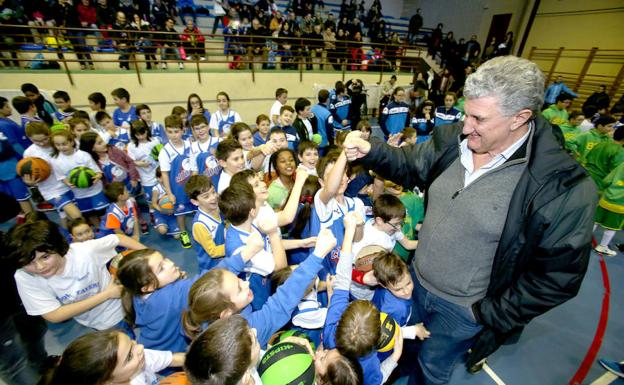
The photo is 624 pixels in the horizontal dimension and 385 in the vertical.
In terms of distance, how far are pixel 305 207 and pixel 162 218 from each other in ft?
10.1

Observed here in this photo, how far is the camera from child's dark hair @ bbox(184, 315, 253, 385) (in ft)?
3.95

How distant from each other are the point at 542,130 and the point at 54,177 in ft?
17.5

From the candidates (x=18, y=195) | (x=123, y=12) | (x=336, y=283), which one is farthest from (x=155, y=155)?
(x=123, y=12)

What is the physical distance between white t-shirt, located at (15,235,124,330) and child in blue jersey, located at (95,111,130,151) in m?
3.52

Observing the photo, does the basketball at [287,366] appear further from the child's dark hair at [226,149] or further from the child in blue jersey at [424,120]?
the child in blue jersey at [424,120]

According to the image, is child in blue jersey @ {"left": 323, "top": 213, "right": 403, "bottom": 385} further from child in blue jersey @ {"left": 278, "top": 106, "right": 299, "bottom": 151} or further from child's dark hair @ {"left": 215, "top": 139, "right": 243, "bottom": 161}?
child in blue jersey @ {"left": 278, "top": 106, "right": 299, "bottom": 151}

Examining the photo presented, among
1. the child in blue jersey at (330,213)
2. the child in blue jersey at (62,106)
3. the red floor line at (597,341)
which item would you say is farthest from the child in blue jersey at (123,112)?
the red floor line at (597,341)

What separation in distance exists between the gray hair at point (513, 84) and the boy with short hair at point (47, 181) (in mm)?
4915

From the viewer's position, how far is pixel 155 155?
4.71 meters

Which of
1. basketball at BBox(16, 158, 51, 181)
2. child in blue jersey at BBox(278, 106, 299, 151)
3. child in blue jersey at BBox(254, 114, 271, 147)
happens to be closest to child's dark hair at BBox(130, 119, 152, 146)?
basketball at BBox(16, 158, 51, 181)

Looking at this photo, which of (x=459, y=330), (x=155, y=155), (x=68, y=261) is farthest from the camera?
(x=155, y=155)

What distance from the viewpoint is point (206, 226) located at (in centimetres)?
266

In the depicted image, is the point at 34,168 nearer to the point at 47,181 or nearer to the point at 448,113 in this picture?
the point at 47,181

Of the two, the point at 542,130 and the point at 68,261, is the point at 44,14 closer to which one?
the point at 68,261
